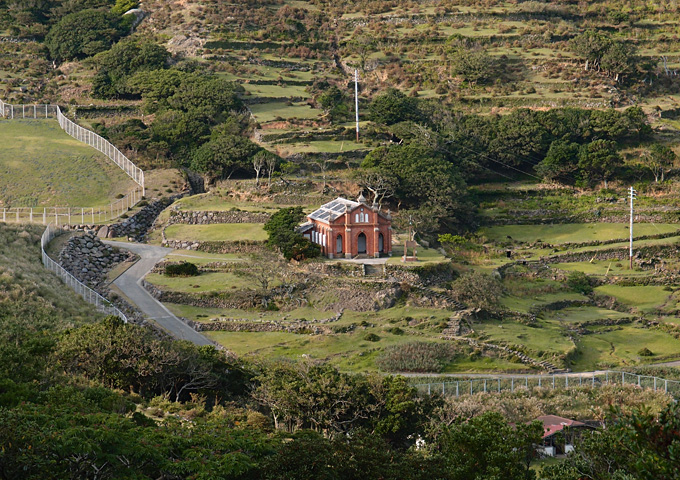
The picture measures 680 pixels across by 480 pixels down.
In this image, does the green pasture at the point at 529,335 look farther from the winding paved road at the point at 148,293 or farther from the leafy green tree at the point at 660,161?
the leafy green tree at the point at 660,161

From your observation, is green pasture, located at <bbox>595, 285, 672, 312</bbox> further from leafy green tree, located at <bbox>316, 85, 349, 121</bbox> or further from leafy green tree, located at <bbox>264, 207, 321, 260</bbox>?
leafy green tree, located at <bbox>316, 85, 349, 121</bbox>

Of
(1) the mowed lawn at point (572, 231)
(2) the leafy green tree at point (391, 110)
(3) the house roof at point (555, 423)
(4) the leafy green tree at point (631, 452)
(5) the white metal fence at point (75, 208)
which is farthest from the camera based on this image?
(2) the leafy green tree at point (391, 110)

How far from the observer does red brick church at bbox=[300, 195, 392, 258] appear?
76312mm

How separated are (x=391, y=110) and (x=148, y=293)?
145 ft

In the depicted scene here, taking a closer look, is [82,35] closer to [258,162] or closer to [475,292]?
[258,162]

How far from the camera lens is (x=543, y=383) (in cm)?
5909

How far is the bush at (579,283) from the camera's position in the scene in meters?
81.2

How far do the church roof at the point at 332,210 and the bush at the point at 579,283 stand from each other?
17.8 metres

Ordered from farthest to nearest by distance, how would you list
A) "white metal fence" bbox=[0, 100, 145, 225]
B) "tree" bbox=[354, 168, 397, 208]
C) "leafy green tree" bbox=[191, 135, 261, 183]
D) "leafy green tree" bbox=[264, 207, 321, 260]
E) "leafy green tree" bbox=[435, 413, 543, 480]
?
"leafy green tree" bbox=[191, 135, 261, 183] → "tree" bbox=[354, 168, 397, 208] → "white metal fence" bbox=[0, 100, 145, 225] → "leafy green tree" bbox=[264, 207, 321, 260] → "leafy green tree" bbox=[435, 413, 543, 480]

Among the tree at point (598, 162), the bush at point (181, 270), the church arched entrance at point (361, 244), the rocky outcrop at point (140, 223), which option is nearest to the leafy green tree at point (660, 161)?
the tree at point (598, 162)

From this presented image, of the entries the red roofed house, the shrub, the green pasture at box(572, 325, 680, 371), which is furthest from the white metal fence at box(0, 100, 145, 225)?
the red roofed house

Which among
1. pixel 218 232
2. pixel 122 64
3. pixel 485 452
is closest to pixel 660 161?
pixel 218 232

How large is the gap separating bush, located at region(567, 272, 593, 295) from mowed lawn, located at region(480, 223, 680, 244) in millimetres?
8876

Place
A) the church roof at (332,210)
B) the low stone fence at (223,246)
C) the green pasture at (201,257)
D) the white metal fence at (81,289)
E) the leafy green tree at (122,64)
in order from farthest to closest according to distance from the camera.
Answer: the leafy green tree at (122,64) < the low stone fence at (223,246) < the green pasture at (201,257) < the church roof at (332,210) < the white metal fence at (81,289)
